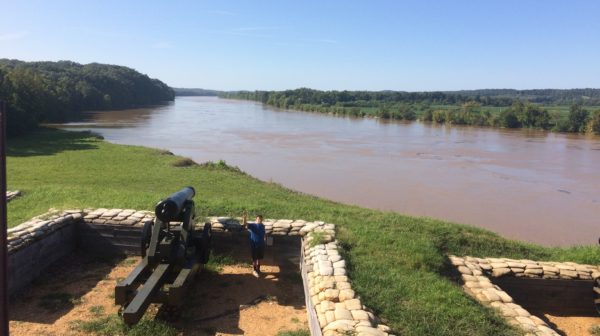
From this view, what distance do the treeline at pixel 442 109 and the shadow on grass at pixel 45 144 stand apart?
172ft

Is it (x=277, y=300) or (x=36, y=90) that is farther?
(x=36, y=90)

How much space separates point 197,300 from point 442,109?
79.5m

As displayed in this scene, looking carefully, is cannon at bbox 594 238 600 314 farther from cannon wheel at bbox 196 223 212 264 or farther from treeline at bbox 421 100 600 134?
treeline at bbox 421 100 600 134

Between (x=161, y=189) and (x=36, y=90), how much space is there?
30.2 metres

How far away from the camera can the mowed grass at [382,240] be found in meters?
4.73

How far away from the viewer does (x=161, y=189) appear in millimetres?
13352

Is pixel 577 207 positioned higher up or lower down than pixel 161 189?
lower down

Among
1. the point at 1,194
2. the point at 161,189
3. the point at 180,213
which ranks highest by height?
the point at 1,194

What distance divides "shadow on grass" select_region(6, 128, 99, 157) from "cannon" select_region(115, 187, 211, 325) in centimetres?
1799

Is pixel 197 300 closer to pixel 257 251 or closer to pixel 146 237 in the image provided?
pixel 146 237

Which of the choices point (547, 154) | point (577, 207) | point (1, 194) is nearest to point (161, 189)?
point (1, 194)

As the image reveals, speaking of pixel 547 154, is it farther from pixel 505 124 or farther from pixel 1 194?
pixel 1 194

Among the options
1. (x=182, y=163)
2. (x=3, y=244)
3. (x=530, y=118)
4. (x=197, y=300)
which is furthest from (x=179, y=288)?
(x=530, y=118)

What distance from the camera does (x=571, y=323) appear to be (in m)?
6.14
